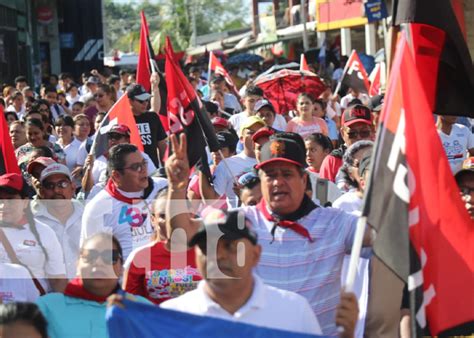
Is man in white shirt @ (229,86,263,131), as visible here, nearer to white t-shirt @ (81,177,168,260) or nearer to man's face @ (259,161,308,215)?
white t-shirt @ (81,177,168,260)

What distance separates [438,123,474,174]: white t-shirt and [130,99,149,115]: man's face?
3.07 metres

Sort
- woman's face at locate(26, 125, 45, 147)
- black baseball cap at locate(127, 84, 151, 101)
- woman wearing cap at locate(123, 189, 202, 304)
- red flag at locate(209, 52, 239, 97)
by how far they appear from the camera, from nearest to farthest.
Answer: woman wearing cap at locate(123, 189, 202, 304), black baseball cap at locate(127, 84, 151, 101), woman's face at locate(26, 125, 45, 147), red flag at locate(209, 52, 239, 97)

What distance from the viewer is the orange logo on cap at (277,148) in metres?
5.74

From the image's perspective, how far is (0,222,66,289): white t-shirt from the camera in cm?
693

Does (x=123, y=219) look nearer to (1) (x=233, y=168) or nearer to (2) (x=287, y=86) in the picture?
(1) (x=233, y=168)

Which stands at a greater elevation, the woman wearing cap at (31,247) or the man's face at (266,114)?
the man's face at (266,114)

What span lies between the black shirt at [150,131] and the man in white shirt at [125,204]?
367 centimetres

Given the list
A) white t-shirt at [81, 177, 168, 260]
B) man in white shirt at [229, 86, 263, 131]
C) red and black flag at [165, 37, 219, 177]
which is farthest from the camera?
man in white shirt at [229, 86, 263, 131]

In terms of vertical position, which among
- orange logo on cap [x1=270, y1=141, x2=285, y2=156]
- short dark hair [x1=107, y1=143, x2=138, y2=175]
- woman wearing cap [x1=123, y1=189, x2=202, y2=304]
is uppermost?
orange logo on cap [x1=270, y1=141, x2=285, y2=156]

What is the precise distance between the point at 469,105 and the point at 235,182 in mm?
2389

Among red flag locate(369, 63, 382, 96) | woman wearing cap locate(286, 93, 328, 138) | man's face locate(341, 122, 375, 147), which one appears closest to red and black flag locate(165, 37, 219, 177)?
man's face locate(341, 122, 375, 147)

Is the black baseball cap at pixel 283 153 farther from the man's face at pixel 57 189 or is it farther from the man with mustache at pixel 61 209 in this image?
the man's face at pixel 57 189

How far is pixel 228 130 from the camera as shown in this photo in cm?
1176

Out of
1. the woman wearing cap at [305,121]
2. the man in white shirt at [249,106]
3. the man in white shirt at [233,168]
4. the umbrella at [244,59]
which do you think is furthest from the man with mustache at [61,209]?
the umbrella at [244,59]
